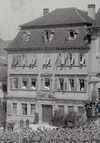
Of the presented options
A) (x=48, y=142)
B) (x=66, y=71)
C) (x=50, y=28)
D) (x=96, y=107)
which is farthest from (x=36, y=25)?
(x=48, y=142)

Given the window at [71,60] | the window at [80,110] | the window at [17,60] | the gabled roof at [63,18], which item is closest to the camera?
the window at [80,110]

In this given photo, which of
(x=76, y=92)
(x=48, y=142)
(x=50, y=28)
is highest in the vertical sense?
(x=50, y=28)

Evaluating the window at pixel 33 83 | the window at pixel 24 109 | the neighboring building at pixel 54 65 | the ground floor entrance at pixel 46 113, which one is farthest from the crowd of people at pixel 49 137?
the window at pixel 24 109

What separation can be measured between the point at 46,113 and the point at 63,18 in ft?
Result: 38.8

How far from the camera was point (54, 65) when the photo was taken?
81375 millimetres

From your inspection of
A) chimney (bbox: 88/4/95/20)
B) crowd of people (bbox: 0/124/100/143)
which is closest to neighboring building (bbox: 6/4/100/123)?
chimney (bbox: 88/4/95/20)

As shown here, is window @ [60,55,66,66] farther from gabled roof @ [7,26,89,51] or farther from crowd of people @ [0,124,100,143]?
crowd of people @ [0,124,100,143]

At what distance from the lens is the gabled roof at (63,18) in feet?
265

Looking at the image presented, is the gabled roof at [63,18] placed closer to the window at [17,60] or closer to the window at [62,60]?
the window at [17,60]

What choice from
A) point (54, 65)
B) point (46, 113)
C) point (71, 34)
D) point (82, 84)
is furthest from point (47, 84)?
point (71, 34)

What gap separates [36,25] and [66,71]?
7.55 metres

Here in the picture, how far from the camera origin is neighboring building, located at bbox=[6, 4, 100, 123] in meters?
78.5

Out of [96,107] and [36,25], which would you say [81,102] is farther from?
[36,25]

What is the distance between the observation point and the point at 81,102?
→ 7888cm
